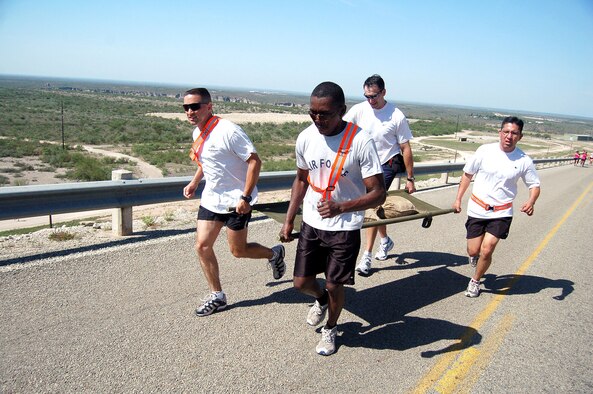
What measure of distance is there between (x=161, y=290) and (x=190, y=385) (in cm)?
164

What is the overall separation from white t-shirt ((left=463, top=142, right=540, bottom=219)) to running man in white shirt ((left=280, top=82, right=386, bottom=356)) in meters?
2.24

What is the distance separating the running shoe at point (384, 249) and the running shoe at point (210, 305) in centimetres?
264

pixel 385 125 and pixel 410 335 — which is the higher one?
pixel 385 125

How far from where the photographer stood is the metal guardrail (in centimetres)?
524

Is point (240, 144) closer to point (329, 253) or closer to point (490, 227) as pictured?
point (329, 253)

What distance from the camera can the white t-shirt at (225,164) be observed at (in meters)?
4.16

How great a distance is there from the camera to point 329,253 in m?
3.70

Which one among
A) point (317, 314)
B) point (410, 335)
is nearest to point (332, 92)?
point (317, 314)

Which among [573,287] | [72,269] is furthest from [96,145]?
[573,287]

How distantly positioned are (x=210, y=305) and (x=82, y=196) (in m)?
2.60

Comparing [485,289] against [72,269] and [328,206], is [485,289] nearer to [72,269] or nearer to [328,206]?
[328,206]

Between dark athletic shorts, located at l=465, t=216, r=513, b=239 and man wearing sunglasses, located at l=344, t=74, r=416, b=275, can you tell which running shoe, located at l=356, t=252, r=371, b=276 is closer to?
man wearing sunglasses, located at l=344, t=74, r=416, b=275

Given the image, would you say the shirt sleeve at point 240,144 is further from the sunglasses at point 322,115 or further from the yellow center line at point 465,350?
the yellow center line at point 465,350

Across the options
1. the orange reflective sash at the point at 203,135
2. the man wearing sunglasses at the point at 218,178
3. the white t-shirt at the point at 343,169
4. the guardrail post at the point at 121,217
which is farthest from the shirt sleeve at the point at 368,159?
the guardrail post at the point at 121,217
